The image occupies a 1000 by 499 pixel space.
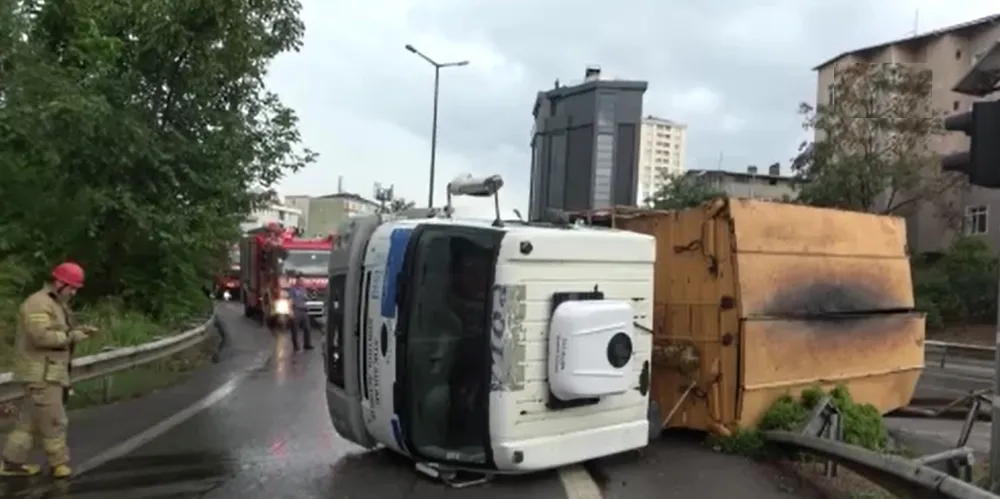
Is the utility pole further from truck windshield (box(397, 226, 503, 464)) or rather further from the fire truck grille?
the fire truck grille

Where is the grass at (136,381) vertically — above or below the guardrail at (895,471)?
below

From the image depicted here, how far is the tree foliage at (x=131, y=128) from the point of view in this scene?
14578mm

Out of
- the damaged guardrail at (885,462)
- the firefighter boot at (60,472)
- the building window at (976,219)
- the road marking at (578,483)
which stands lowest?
the firefighter boot at (60,472)

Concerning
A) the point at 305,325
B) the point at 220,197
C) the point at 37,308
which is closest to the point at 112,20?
the point at 220,197

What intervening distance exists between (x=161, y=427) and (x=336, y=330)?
9.87 feet

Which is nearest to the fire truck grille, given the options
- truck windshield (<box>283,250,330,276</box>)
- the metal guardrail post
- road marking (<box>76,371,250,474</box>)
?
truck windshield (<box>283,250,330,276</box>)

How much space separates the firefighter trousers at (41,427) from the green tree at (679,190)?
40.4m

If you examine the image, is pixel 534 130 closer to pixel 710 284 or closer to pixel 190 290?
pixel 710 284

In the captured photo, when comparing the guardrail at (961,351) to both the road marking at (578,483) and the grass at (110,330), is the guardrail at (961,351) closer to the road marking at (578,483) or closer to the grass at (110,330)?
Result: the grass at (110,330)

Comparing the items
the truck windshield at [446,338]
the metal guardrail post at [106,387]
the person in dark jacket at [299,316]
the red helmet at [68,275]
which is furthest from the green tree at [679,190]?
the red helmet at [68,275]

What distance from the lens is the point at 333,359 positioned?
25.2 ft

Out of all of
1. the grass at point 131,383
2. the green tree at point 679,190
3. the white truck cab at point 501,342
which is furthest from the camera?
the green tree at point 679,190

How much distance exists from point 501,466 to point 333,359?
1913mm

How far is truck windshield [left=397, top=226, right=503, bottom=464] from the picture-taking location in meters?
6.52
